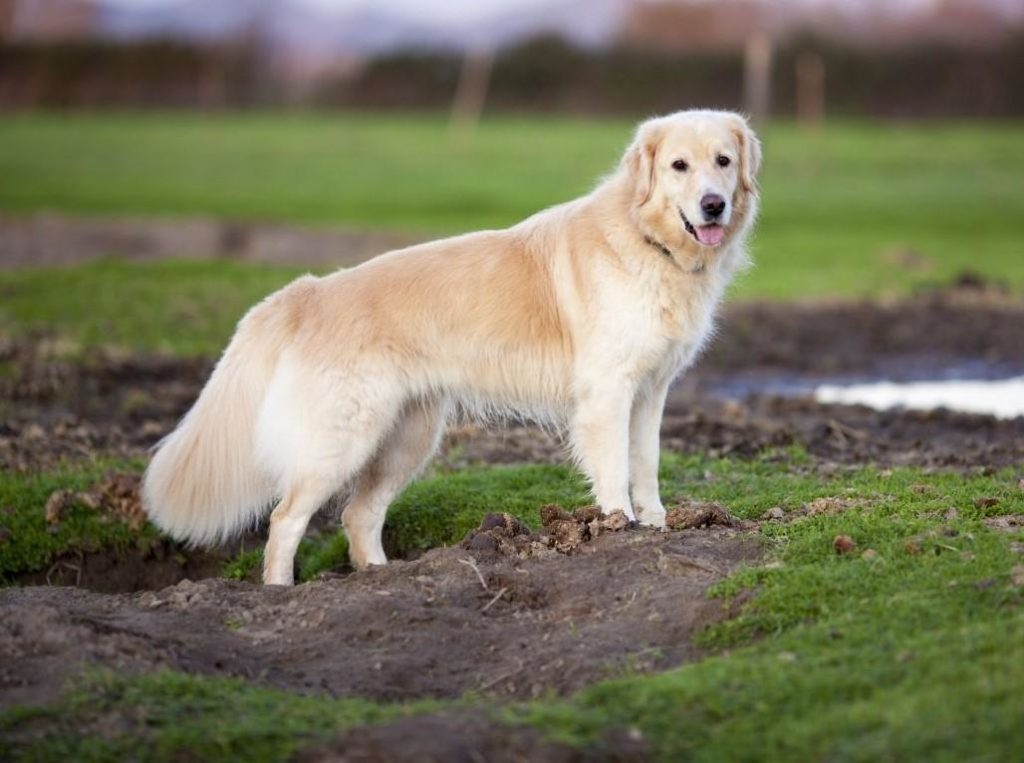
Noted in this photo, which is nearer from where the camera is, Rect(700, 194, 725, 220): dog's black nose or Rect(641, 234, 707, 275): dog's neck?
Rect(700, 194, 725, 220): dog's black nose

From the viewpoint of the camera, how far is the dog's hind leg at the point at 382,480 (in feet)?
27.2

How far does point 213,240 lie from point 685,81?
1404 inches

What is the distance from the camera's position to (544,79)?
Result: 60.4m

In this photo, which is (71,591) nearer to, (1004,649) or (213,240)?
(1004,649)

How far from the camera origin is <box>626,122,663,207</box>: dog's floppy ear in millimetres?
7793

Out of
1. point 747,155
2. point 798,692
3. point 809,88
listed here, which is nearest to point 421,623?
point 798,692

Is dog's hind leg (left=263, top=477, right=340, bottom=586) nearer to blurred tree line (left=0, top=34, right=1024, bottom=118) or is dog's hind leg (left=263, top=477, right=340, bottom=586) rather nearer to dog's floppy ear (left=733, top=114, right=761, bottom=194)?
dog's floppy ear (left=733, top=114, right=761, bottom=194)

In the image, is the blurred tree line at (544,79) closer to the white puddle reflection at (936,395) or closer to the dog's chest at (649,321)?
the white puddle reflection at (936,395)

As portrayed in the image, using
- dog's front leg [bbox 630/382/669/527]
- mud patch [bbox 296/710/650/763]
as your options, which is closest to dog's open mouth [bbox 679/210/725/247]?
dog's front leg [bbox 630/382/669/527]

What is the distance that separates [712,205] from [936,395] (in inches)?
260

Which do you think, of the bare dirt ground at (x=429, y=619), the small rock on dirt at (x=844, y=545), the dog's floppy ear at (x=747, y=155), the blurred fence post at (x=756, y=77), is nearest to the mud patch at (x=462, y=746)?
the bare dirt ground at (x=429, y=619)

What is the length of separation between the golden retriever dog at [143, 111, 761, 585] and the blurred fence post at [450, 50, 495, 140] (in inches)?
1782

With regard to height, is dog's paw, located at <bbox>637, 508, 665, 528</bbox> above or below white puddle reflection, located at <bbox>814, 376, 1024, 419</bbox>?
above

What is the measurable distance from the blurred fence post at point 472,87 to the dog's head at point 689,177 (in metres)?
45.2
